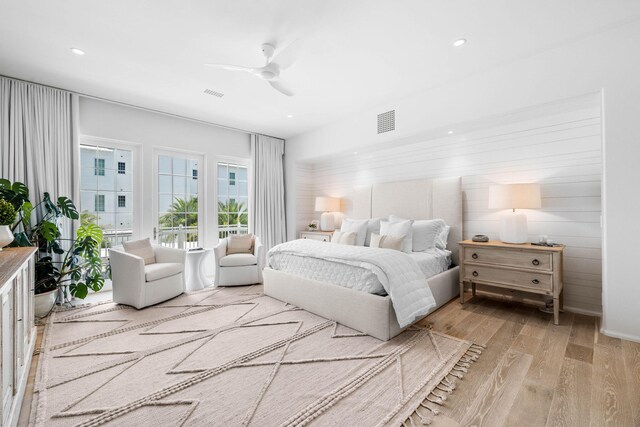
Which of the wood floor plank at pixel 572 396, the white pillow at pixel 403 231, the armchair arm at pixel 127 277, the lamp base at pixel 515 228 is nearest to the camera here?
the wood floor plank at pixel 572 396

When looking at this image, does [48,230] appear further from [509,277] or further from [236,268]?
[509,277]

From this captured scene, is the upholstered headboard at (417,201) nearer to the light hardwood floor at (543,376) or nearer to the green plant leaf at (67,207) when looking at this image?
the light hardwood floor at (543,376)

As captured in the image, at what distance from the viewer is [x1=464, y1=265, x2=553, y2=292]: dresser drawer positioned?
2.86 meters

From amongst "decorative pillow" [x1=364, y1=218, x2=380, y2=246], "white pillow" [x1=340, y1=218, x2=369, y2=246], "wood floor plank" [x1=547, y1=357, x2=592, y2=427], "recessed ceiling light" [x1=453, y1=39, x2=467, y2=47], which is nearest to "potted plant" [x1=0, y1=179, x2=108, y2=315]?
"white pillow" [x1=340, y1=218, x2=369, y2=246]

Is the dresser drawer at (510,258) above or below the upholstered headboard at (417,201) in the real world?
below

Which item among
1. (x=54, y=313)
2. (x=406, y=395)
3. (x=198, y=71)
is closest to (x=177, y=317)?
(x=54, y=313)

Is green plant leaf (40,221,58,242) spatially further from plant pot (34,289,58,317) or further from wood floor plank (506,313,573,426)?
wood floor plank (506,313,573,426)

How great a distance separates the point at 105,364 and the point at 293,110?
147 inches

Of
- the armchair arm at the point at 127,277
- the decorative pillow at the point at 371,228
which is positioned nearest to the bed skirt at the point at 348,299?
the decorative pillow at the point at 371,228

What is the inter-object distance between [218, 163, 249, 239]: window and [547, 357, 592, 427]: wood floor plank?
15.9 ft

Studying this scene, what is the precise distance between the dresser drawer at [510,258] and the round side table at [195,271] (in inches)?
142

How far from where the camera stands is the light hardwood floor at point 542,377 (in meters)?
1.60

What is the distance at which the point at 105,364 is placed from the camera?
85.4 inches

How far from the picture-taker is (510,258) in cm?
306
